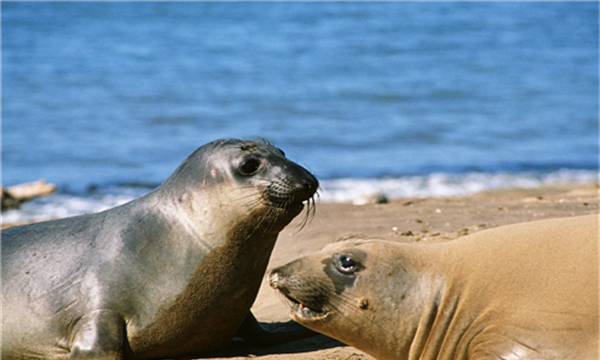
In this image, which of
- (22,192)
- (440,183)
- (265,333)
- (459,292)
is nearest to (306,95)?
(440,183)

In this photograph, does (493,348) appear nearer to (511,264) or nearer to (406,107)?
(511,264)

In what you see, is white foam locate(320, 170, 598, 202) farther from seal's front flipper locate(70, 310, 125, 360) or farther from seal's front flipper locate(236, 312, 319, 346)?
seal's front flipper locate(70, 310, 125, 360)

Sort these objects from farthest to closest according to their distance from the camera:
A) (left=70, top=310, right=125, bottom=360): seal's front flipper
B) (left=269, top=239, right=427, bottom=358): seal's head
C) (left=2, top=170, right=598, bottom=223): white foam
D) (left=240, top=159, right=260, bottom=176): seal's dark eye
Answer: (left=2, top=170, right=598, bottom=223): white foam < (left=240, top=159, right=260, bottom=176): seal's dark eye < (left=70, top=310, right=125, bottom=360): seal's front flipper < (left=269, top=239, right=427, bottom=358): seal's head

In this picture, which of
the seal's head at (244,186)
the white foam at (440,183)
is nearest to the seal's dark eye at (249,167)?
the seal's head at (244,186)

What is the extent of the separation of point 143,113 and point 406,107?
180 inches

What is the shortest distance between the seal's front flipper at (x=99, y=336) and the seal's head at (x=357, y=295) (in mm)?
950

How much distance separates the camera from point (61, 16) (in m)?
30.9

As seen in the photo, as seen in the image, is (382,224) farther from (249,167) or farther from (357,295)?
(357,295)

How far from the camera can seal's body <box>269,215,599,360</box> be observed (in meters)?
4.00

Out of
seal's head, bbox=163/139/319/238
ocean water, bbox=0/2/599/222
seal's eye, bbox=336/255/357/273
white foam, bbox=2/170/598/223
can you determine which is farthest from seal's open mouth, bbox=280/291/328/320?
ocean water, bbox=0/2/599/222

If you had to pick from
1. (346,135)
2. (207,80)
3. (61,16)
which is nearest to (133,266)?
(346,135)

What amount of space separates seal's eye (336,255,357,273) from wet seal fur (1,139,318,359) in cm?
64

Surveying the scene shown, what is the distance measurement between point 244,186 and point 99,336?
1.00 meters

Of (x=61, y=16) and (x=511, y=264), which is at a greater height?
(x=61, y=16)
